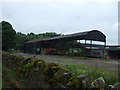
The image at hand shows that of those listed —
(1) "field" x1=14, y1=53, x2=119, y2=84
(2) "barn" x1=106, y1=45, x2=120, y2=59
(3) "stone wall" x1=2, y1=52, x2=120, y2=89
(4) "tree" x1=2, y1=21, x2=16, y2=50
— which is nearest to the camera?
(3) "stone wall" x1=2, y1=52, x2=120, y2=89

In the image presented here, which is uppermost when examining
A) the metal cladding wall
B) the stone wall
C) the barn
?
the metal cladding wall

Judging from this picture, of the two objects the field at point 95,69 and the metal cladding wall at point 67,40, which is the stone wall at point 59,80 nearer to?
the field at point 95,69

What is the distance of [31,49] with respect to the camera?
4547 centimetres

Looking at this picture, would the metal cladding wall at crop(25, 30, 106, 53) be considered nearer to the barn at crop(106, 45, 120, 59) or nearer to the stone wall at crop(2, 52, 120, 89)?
the barn at crop(106, 45, 120, 59)

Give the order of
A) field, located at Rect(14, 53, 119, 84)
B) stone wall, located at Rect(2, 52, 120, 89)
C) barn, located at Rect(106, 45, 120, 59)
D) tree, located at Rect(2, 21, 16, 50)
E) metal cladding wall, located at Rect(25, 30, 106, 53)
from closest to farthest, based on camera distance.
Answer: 1. stone wall, located at Rect(2, 52, 120, 89)
2. field, located at Rect(14, 53, 119, 84)
3. metal cladding wall, located at Rect(25, 30, 106, 53)
4. barn, located at Rect(106, 45, 120, 59)
5. tree, located at Rect(2, 21, 16, 50)

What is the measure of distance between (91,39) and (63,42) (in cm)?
804

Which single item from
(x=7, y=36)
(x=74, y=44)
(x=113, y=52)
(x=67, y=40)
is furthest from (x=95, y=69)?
(x=7, y=36)

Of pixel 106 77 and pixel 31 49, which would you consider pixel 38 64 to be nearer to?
pixel 106 77

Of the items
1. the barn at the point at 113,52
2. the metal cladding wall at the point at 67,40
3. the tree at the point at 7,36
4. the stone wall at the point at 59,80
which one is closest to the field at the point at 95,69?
the stone wall at the point at 59,80

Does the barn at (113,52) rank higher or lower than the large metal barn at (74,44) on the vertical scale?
lower

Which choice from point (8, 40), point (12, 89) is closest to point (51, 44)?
point (8, 40)

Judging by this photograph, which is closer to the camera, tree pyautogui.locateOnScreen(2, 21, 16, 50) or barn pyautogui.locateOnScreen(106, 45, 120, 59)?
barn pyautogui.locateOnScreen(106, 45, 120, 59)

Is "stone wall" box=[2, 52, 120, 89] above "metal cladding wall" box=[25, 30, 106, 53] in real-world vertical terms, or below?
below

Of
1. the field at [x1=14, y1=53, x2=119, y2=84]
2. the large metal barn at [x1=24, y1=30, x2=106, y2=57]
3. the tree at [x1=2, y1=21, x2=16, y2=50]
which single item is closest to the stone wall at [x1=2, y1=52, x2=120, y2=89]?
the field at [x1=14, y1=53, x2=119, y2=84]
